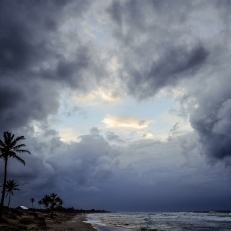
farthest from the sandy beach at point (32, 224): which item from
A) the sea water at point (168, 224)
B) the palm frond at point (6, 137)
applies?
the palm frond at point (6, 137)

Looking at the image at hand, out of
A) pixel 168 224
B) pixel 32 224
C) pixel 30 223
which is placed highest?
pixel 30 223

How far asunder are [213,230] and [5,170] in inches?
1498

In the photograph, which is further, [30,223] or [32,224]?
[30,223]

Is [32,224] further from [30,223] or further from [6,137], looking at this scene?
[6,137]

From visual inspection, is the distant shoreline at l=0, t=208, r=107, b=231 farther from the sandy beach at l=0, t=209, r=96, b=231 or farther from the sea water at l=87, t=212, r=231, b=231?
the sea water at l=87, t=212, r=231, b=231

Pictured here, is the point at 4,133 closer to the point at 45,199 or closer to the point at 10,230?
the point at 10,230

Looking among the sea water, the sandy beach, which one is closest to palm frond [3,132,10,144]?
the sandy beach

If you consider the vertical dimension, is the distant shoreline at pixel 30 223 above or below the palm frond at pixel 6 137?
below

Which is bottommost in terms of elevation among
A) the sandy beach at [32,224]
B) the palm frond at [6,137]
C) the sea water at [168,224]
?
the sea water at [168,224]

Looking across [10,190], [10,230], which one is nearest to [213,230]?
[10,230]

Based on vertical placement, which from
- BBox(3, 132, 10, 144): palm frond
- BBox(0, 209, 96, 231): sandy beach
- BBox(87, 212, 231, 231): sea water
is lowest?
BBox(87, 212, 231, 231): sea water

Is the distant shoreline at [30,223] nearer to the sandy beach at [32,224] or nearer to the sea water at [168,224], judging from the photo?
the sandy beach at [32,224]

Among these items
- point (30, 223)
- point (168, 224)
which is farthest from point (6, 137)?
point (168, 224)

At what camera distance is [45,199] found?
120938mm
